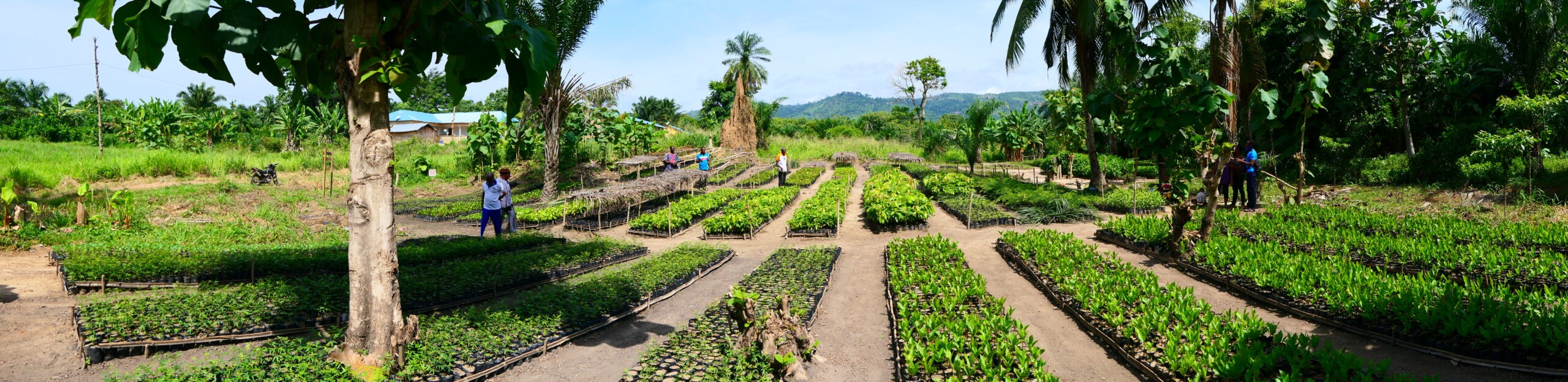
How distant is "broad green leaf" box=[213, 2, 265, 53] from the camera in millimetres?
3918

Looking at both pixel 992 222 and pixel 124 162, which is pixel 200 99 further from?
pixel 992 222

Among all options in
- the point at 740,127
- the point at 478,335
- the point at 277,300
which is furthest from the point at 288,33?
the point at 740,127

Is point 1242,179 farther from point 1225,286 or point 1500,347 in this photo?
point 1500,347

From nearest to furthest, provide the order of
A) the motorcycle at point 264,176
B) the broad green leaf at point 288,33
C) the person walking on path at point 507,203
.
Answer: the broad green leaf at point 288,33 < the person walking on path at point 507,203 < the motorcycle at point 264,176

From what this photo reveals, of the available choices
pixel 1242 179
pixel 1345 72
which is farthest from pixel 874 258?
pixel 1345 72

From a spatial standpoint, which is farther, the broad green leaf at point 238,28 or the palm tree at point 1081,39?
the palm tree at point 1081,39

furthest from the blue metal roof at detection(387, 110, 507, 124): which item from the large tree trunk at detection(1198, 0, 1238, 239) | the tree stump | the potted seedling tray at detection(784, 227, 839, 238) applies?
the tree stump

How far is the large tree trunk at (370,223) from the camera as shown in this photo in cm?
472

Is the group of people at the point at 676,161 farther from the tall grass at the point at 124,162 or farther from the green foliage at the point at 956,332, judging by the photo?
the green foliage at the point at 956,332

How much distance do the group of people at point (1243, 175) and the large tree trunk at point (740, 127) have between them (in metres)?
25.9

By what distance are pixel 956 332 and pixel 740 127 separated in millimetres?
32641

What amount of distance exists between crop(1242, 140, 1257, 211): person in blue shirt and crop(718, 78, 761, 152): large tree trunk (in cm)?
2616

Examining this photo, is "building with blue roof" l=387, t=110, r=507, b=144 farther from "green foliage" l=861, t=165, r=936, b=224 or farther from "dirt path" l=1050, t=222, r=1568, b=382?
"dirt path" l=1050, t=222, r=1568, b=382

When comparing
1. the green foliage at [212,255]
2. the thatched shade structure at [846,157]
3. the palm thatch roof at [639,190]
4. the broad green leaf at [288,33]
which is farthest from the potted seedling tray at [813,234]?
the thatched shade structure at [846,157]
